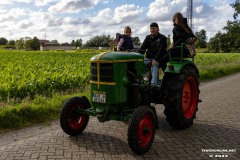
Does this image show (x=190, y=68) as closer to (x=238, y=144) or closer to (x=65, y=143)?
(x=238, y=144)

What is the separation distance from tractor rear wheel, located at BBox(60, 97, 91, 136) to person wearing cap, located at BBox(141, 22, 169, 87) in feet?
4.96

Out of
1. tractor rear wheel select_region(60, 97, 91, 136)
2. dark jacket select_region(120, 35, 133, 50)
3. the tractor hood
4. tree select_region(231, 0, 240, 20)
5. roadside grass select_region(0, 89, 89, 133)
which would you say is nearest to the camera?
the tractor hood

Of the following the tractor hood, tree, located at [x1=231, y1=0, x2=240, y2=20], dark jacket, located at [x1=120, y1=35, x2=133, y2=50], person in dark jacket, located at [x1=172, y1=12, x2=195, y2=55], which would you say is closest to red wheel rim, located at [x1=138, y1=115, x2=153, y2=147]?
the tractor hood

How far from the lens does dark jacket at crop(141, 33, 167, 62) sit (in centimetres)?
617

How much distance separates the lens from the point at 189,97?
6.61m

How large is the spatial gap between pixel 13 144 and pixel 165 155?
2605 mm

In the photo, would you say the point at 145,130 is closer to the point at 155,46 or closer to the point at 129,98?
the point at 129,98

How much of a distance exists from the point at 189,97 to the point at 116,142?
220 cm

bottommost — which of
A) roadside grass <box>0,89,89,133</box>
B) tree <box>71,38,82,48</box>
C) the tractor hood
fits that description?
roadside grass <box>0,89,89,133</box>

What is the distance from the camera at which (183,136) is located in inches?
223

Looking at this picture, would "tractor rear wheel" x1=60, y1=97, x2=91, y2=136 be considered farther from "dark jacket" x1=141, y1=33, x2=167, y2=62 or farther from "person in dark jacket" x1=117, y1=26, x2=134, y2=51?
"dark jacket" x1=141, y1=33, x2=167, y2=62

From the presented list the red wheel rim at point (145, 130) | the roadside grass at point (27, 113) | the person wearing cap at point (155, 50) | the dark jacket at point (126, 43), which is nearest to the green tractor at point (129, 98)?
the red wheel rim at point (145, 130)

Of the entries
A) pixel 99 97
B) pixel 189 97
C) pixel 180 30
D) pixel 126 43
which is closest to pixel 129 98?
pixel 99 97

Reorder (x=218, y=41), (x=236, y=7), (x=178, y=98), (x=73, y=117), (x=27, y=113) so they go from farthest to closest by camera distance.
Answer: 1. (x=218, y=41)
2. (x=236, y=7)
3. (x=27, y=113)
4. (x=178, y=98)
5. (x=73, y=117)
